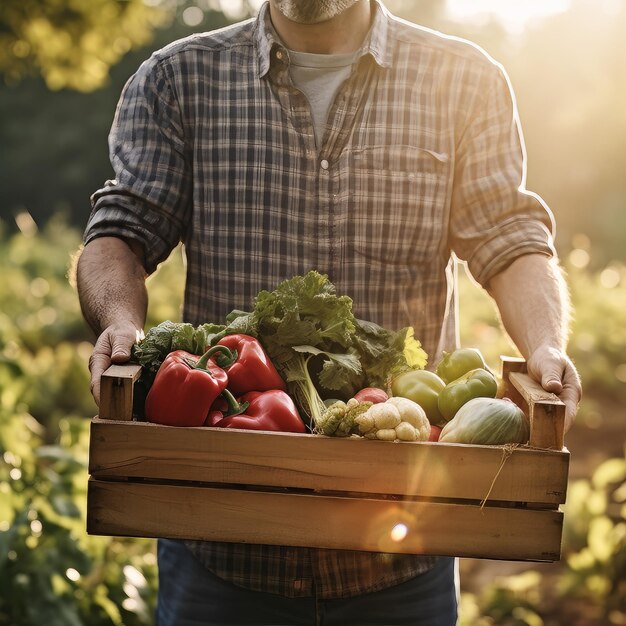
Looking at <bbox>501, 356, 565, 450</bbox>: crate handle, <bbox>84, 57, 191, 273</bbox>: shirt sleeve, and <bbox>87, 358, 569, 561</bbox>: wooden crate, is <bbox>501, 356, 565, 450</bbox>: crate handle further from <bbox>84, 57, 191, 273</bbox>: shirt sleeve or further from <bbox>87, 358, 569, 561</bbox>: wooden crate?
<bbox>84, 57, 191, 273</bbox>: shirt sleeve

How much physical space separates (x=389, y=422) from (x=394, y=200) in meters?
1.05

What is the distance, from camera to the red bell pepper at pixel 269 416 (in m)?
2.16

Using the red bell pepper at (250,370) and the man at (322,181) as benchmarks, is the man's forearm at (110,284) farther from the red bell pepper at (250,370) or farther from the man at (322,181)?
the red bell pepper at (250,370)

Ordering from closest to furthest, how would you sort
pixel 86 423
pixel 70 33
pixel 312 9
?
pixel 312 9, pixel 86 423, pixel 70 33

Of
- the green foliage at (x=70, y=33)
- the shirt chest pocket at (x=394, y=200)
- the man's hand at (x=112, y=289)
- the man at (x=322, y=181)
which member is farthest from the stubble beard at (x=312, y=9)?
the green foliage at (x=70, y=33)

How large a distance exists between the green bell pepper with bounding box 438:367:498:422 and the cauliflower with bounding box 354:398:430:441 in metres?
0.20

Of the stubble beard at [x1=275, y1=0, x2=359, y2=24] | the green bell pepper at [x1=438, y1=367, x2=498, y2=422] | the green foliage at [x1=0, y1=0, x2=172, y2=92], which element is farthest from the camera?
the green foliage at [x1=0, y1=0, x2=172, y2=92]

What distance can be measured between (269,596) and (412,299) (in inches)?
37.7

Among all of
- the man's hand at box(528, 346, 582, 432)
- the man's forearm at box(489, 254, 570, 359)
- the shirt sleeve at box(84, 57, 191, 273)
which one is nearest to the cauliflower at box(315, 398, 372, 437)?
the man's hand at box(528, 346, 582, 432)

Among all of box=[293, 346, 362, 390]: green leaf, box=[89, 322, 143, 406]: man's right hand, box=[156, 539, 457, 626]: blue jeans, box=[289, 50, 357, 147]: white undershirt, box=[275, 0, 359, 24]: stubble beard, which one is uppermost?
box=[275, 0, 359, 24]: stubble beard

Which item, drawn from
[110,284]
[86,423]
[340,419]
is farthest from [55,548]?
[340,419]

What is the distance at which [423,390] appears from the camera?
91.0 inches

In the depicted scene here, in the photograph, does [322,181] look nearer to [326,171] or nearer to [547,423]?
[326,171]

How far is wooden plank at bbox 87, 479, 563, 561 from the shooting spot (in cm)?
212
